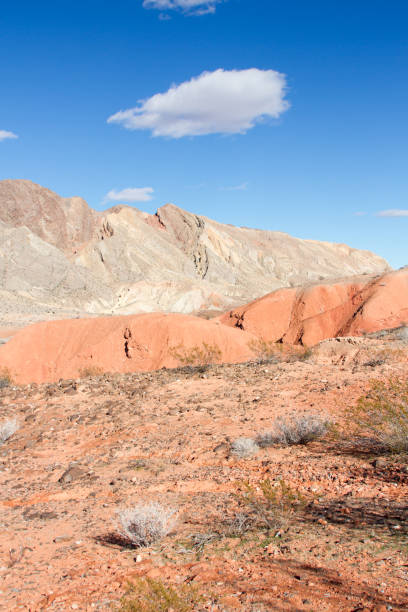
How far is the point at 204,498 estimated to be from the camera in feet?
16.8

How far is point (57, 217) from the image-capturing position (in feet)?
255

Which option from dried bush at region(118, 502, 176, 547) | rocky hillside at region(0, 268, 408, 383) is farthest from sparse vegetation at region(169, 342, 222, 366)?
dried bush at region(118, 502, 176, 547)

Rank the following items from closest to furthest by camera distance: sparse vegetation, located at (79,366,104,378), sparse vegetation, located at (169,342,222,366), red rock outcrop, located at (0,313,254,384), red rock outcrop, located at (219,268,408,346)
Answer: sparse vegetation, located at (169,342,222,366) → sparse vegetation, located at (79,366,104,378) → red rock outcrop, located at (0,313,254,384) → red rock outcrop, located at (219,268,408,346)

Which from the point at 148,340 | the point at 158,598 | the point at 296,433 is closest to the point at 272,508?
the point at 158,598

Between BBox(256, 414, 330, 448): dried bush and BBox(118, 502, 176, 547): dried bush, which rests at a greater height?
BBox(256, 414, 330, 448): dried bush

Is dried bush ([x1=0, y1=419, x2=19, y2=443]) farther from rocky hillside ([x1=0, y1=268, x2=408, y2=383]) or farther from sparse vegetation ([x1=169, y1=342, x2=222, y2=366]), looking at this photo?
sparse vegetation ([x1=169, y1=342, x2=222, y2=366])

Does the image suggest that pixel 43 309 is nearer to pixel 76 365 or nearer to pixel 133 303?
pixel 133 303

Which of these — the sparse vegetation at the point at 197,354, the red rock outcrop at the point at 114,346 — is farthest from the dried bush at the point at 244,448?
the red rock outcrop at the point at 114,346

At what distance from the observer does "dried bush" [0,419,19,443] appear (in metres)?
8.47

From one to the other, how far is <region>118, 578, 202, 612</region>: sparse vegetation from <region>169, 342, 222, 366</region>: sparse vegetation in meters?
14.1

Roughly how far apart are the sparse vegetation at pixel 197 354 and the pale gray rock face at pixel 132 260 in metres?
20.2

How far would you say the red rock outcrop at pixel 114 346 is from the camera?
19.3 meters

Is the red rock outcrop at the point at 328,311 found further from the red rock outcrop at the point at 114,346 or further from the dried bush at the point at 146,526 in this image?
the dried bush at the point at 146,526

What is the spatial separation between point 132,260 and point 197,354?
46.6 m
